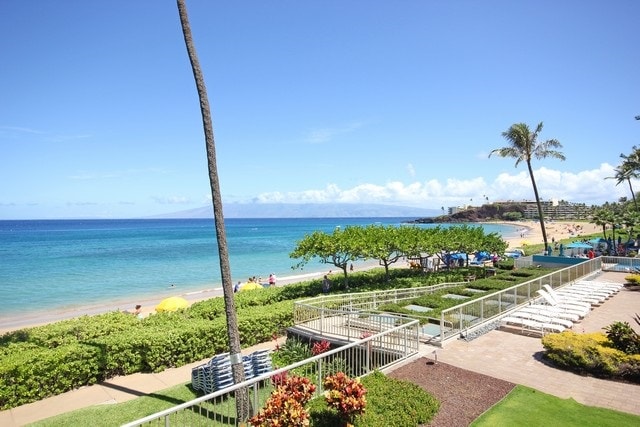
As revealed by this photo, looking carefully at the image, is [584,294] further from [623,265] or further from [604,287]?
[623,265]

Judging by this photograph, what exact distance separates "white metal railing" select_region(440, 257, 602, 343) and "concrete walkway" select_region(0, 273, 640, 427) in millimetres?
597

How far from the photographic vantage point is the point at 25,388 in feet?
36.4

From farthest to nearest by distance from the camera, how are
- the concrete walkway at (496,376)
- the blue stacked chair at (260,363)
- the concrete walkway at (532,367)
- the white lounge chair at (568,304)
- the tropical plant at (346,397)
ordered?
the white lounge chair at (568,304), the blue stacked chair at (260,363), the concrete walkway at (496,376), the concrete walkway at (532,367), the tropical plant at (346,397)

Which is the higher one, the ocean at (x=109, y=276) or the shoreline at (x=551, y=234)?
the ocean at (x=109, y=276)

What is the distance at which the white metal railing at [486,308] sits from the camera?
13.0 m

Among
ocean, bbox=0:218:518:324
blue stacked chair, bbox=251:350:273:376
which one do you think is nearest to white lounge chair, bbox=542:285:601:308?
blue stacked chair, bbox=251:350:273:376

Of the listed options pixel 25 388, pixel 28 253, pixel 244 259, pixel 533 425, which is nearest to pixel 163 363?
pixel 25 388

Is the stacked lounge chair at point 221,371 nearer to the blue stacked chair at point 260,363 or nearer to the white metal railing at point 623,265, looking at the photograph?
the blue stacked chair at point 260,363

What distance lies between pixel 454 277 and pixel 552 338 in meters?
17.1

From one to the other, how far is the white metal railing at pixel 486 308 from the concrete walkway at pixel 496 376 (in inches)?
23.5

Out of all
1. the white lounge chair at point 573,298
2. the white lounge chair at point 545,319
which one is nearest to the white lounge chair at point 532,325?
the white lounge chair at point 545,319

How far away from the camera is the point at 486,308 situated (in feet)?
47.4

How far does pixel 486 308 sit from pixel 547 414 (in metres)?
7.01

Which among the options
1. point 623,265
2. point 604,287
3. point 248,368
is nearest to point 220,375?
point 248,368
